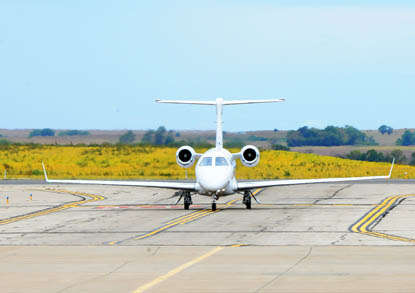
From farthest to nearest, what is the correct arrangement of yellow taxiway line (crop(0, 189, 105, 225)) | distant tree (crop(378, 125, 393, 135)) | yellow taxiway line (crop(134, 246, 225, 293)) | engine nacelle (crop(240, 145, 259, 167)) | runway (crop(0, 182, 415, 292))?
distant tree (crop(378, 125, 393, 135)) < engine nacelle (crop(240, 145, 259, 167)) < yellow taxiway line (crop(0, 189, 105, 225)) < runway (crop(0, 182, 415, 292)) < yellow taxiway line (crop(134, 246, 225, 293))

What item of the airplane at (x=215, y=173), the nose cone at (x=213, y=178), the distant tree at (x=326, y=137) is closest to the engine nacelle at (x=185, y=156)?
the airplane at (x=215, y=173)

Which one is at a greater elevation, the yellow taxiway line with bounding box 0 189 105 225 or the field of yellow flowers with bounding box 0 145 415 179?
the field of yellow flowers with bounding box 0 145 415 179

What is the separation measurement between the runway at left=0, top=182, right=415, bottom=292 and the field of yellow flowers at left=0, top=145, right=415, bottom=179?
33131mm

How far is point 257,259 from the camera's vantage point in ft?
69.1

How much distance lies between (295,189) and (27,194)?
56.7ft

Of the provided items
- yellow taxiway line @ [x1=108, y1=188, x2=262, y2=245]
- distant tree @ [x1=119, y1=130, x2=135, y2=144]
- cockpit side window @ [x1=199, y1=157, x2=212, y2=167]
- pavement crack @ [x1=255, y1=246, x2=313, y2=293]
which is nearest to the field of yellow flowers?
distant tree @ [x1=119, y1=130, x2=135, y2=144]

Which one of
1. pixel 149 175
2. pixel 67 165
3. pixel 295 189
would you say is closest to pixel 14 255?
pixel 295 189

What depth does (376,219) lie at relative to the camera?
32812mm

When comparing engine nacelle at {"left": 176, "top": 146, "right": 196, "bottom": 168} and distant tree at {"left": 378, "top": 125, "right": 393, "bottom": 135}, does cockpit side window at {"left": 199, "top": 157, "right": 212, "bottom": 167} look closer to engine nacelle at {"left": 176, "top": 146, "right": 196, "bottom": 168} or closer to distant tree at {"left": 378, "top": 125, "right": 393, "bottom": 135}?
engine nacelle at {"left": 176, "top": 146, "right": 196, "bottom": 168}

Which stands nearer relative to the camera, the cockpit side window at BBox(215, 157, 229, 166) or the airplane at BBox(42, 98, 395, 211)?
the airplane at BBox(42, 98, 395, 211)

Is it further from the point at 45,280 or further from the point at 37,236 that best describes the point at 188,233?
the point at 45,280

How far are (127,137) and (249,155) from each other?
31.8 m

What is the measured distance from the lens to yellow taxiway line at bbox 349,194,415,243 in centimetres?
A: 2683

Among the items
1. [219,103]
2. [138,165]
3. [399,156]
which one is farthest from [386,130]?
[219,103]
